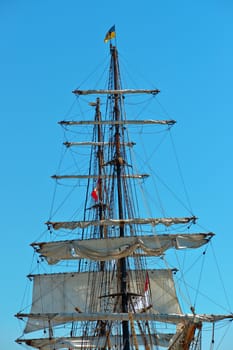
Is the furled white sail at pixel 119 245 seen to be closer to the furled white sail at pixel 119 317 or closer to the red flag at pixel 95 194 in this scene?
the furled white sail at pixel 119 317

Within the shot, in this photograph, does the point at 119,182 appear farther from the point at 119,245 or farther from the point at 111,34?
the point at 111,34

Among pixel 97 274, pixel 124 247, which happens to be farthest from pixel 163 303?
pixel 124 247

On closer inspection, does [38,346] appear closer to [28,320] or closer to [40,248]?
[28,320]

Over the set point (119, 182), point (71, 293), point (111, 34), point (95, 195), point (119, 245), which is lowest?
point (119, 245)

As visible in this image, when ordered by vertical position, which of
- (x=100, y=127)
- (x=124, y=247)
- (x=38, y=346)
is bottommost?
(x=124, y=247)

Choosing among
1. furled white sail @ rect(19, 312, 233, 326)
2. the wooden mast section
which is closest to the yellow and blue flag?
the wooden mast section

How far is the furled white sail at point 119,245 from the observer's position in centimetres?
4256

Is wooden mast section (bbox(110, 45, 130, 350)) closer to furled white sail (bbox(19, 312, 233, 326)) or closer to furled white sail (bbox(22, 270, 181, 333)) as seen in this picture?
A: furled white sail (bbox(19, 312, 233, 326))

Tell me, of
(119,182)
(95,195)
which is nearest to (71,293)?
(95,195)

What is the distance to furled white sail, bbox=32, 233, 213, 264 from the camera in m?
42.6

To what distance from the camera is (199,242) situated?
44344 mm

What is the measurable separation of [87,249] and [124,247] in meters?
2.08

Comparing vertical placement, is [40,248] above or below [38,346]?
below

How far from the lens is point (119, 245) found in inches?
1681
